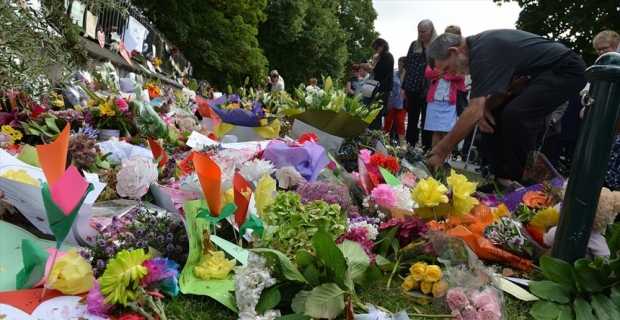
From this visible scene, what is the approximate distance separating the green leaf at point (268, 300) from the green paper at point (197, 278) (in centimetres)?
10

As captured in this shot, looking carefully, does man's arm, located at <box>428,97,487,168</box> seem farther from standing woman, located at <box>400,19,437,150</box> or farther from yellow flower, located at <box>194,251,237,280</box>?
standing woman, located at <box>400,19,437,150</box>

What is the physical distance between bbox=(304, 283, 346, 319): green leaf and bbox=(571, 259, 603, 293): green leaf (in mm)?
864

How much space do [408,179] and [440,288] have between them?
1.07 m

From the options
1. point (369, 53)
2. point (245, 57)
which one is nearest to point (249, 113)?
point (245, 57)

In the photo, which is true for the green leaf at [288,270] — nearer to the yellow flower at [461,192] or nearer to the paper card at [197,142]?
the yellow flower at [461,192]

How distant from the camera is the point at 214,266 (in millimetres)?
1470

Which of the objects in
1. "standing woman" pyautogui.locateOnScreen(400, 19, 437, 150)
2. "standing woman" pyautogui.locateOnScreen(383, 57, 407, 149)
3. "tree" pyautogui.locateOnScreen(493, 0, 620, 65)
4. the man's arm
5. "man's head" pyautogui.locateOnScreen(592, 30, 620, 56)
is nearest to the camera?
the man's arm

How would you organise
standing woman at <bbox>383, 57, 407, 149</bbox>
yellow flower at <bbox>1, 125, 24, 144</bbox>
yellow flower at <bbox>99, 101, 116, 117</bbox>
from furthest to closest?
standing woman at <bbox>383, 57, 407, 149</bbox> → yellow flower at <bbox>99, 101, 116, 117</bbox> → yellow flower at <bbox>1, 125, 24, 144</bbox>

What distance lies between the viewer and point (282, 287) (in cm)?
135

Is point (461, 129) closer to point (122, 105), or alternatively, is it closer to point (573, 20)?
point (122, 105)

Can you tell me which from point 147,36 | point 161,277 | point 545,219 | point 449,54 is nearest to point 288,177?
point 161,277

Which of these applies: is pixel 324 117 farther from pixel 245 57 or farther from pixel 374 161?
pixel 245 57

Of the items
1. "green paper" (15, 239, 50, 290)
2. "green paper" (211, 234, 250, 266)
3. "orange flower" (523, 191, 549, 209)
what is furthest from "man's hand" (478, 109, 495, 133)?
"green paper" (15, 239, 50, 290)

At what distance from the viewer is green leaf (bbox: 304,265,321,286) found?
131 centimetres
